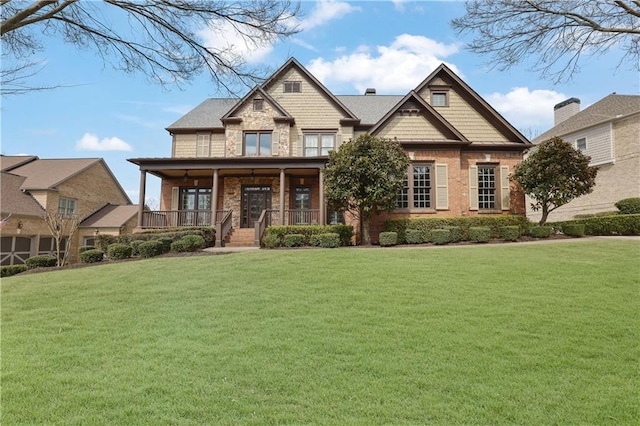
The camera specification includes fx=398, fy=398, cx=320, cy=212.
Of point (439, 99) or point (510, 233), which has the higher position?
point (439, 99)

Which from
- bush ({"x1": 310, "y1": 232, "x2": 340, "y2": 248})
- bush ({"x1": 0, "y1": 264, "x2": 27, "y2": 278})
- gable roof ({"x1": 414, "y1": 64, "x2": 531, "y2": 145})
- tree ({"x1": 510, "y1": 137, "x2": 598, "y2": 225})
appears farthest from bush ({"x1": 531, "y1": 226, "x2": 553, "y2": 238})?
bush ({"x1": 0, "y1": 264, "x2": 27, "y2": 278})

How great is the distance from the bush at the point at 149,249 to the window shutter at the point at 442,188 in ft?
39.3

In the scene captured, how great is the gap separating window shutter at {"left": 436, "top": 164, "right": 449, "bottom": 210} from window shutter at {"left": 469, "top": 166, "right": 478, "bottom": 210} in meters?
1.40

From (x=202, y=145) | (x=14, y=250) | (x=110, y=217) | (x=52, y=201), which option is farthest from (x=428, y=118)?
(x=14, y=250)

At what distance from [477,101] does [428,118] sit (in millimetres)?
2938

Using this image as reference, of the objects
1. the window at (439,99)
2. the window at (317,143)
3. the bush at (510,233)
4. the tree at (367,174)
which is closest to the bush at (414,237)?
the tree at (367,174)

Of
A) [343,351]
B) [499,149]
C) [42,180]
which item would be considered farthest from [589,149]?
[42,180]

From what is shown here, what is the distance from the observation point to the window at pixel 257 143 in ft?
68.5

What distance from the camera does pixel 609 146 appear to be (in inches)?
993

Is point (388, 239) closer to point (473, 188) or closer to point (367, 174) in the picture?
point (367, 174)

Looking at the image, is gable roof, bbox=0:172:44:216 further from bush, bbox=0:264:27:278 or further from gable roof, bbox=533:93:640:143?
gable roof, bbox=533:93:640:143

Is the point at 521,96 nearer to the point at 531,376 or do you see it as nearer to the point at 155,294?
the point at 531,376

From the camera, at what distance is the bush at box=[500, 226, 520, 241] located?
15687 mm

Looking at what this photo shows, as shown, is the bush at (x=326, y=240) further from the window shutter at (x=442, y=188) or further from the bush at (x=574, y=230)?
the bush at (x=574, y=230)
